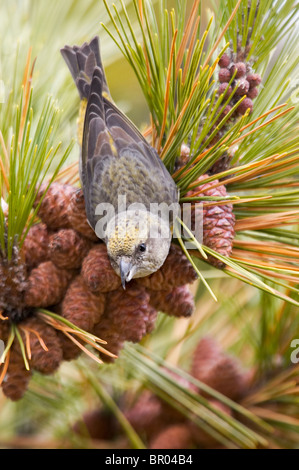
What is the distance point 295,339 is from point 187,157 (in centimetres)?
50

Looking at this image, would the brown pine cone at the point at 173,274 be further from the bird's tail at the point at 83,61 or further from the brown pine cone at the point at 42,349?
the bird's tail at the point at 83,61

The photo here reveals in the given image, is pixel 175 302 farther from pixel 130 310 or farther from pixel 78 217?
pixel 78 217

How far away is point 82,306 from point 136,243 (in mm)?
249

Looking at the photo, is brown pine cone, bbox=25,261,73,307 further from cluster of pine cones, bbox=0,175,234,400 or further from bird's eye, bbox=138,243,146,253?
bird's eye, bbox=138,243,146,253

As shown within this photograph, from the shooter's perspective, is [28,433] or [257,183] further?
[28,433]

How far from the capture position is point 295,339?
1.26 metres

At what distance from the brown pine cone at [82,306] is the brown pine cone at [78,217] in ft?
0.43

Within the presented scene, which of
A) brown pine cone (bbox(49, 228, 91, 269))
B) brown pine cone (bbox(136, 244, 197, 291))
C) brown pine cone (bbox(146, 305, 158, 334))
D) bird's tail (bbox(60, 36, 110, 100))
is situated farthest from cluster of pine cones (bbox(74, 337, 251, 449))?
bird's tail (bbox(60, 36, 110, 100))

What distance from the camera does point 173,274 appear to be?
1.15 meters

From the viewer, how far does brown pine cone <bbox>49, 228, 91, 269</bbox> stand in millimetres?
1162

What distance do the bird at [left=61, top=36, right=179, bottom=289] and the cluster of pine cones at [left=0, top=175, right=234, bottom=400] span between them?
36mm

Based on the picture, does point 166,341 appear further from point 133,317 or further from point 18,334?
point 18,334

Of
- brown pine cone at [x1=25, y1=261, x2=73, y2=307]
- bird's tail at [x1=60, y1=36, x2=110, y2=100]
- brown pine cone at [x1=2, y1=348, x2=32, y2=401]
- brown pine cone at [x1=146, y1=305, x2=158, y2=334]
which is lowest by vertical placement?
brown pine cone at [x1=2, y1=348, x2=32, y2=401]
